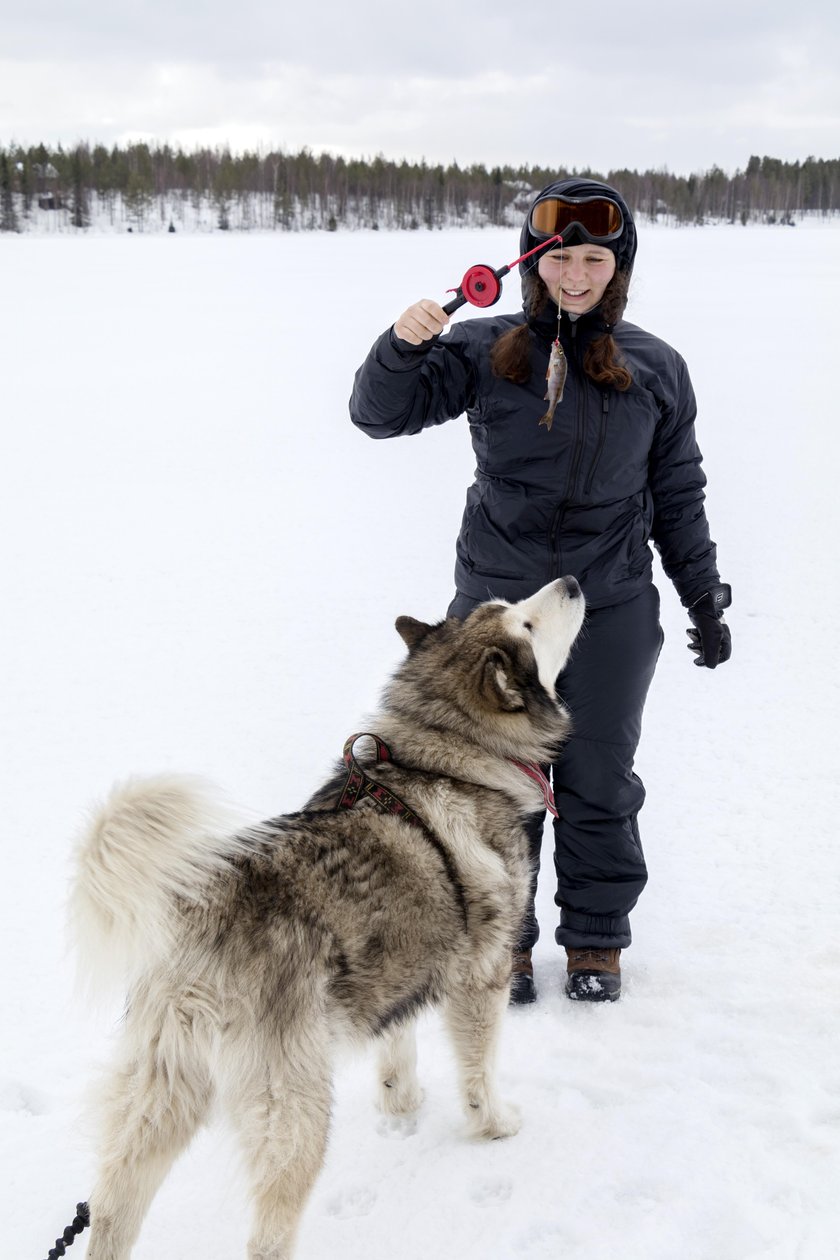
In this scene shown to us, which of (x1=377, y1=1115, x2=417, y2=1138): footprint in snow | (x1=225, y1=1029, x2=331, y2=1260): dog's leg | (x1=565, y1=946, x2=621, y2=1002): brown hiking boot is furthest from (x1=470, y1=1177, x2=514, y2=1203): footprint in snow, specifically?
(x1=565, y1=946, x2=621, y2=1002): brown hiking boot

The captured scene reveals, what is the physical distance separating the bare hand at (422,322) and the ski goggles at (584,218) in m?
0.49

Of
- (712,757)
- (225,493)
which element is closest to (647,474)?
(712,757)

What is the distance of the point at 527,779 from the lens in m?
2.52

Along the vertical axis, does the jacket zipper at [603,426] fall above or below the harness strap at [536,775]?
above

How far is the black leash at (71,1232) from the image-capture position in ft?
6.35

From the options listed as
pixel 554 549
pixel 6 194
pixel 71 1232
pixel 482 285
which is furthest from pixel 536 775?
pixel 6 194

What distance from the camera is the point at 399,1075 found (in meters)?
2.50

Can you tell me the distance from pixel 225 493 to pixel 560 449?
6.52 metres

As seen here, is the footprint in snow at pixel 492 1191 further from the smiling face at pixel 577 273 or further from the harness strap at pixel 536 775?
the smiling face at pixel 577 273

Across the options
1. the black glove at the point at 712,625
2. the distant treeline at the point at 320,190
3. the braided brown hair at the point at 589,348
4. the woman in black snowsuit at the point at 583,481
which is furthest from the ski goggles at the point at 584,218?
the distant treeline at the point at 320,190

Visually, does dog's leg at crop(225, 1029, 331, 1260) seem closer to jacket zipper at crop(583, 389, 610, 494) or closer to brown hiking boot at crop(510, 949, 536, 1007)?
brown hiking boot at crop(510, 949, 536, 1007)

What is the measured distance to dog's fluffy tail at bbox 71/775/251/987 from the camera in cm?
172

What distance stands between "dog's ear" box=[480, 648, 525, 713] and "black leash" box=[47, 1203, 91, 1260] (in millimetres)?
1480

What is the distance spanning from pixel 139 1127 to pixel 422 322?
1986 mm
